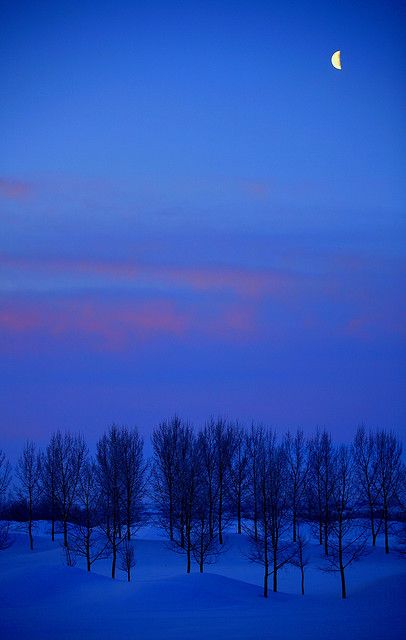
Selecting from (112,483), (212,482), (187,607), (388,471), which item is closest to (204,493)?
(212,482)

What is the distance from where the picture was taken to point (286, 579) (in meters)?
32.1

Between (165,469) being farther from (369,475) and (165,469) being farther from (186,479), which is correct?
(369,475)

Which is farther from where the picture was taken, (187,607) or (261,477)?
(261,477)

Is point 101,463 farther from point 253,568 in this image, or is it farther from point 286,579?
point 286,579

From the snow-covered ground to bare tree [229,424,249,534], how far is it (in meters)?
11.4

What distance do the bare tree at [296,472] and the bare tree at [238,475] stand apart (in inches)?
143

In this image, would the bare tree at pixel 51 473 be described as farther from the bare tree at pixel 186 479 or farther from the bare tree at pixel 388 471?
the bare tree at pixel 388 471

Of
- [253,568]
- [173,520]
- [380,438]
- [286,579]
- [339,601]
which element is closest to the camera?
[339,601]

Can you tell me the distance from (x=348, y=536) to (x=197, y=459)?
13.4 m

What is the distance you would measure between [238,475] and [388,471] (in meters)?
11.9

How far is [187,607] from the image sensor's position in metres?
22.2

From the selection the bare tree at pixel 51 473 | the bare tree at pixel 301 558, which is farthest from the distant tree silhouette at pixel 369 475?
the bare tree at pixel 51 473

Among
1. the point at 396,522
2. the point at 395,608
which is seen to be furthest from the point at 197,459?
the point at 395,608

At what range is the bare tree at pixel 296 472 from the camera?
4059cm
